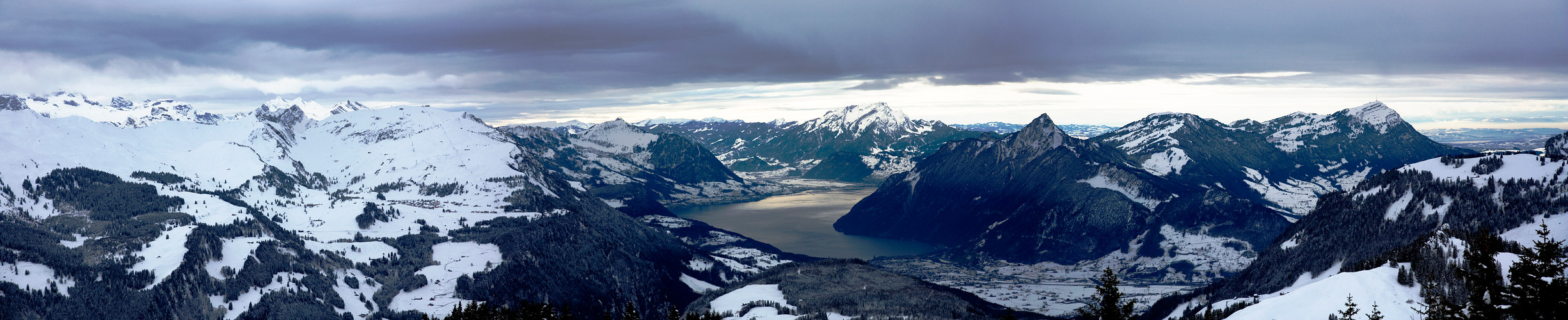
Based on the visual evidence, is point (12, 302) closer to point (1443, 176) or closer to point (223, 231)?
point (223, 231)

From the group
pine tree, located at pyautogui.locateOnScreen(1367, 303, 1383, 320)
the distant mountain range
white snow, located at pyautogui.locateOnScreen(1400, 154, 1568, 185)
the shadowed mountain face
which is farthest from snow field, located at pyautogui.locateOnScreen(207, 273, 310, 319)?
white snow, located at pyautogui.locateOnScreen(1400, 154, 1568, 185)

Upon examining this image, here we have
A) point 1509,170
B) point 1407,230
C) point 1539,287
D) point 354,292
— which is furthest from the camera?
point 354,292

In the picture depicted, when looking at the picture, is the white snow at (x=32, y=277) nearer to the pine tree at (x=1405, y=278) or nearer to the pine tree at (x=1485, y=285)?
the pine tree at (x=1485, y=285)

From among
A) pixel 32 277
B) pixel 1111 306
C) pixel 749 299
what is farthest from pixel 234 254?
pixel 1111 306

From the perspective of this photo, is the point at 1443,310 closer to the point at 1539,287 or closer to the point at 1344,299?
the point at 1539,287

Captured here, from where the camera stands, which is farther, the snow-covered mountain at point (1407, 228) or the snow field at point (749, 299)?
the snow field at point (749, 299)

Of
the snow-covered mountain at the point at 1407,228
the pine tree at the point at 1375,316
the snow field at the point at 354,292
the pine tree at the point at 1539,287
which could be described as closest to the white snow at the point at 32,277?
Answer: the snow field at the point at 354,292

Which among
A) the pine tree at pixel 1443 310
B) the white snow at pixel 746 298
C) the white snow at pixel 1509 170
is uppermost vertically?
the white snow at pixel 1509 170
